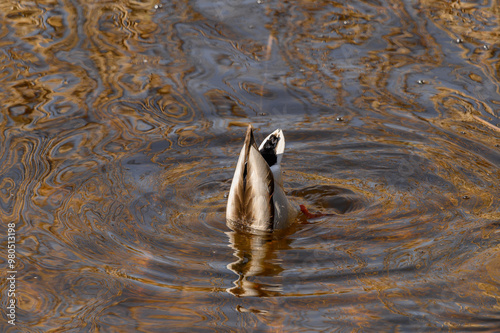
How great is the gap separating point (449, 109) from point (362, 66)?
1.13 m

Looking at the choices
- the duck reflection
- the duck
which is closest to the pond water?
the duck reflection

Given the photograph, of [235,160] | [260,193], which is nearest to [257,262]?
[260,193]

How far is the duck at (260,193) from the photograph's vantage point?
4863 mm

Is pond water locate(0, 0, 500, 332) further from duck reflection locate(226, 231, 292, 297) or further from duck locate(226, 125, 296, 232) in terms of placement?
duck locate(226, 125, 296, 232)

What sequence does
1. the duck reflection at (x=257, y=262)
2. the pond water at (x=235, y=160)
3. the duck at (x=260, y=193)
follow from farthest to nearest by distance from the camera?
1. the duck at (x=260, y=193)
2. the duck reflection at (x=257, y=262)
3. the pond water at (x=235, y=160)

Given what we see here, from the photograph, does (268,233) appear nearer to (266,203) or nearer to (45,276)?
(266,203)

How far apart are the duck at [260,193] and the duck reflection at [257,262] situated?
10 cm

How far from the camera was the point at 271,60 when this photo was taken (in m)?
7.34

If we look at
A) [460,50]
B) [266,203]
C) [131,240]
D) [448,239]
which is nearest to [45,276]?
[131,240]

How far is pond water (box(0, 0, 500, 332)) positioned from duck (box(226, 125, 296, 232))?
132 mm

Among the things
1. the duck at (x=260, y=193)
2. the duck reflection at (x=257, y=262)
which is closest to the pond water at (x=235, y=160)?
the duck reflection at (x=257, y=262)

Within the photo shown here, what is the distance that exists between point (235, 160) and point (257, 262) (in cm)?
136

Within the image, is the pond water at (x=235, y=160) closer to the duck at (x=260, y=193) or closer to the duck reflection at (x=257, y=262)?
the duck reflection at (x=257, y=262)

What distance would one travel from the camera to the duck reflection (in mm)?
4391
